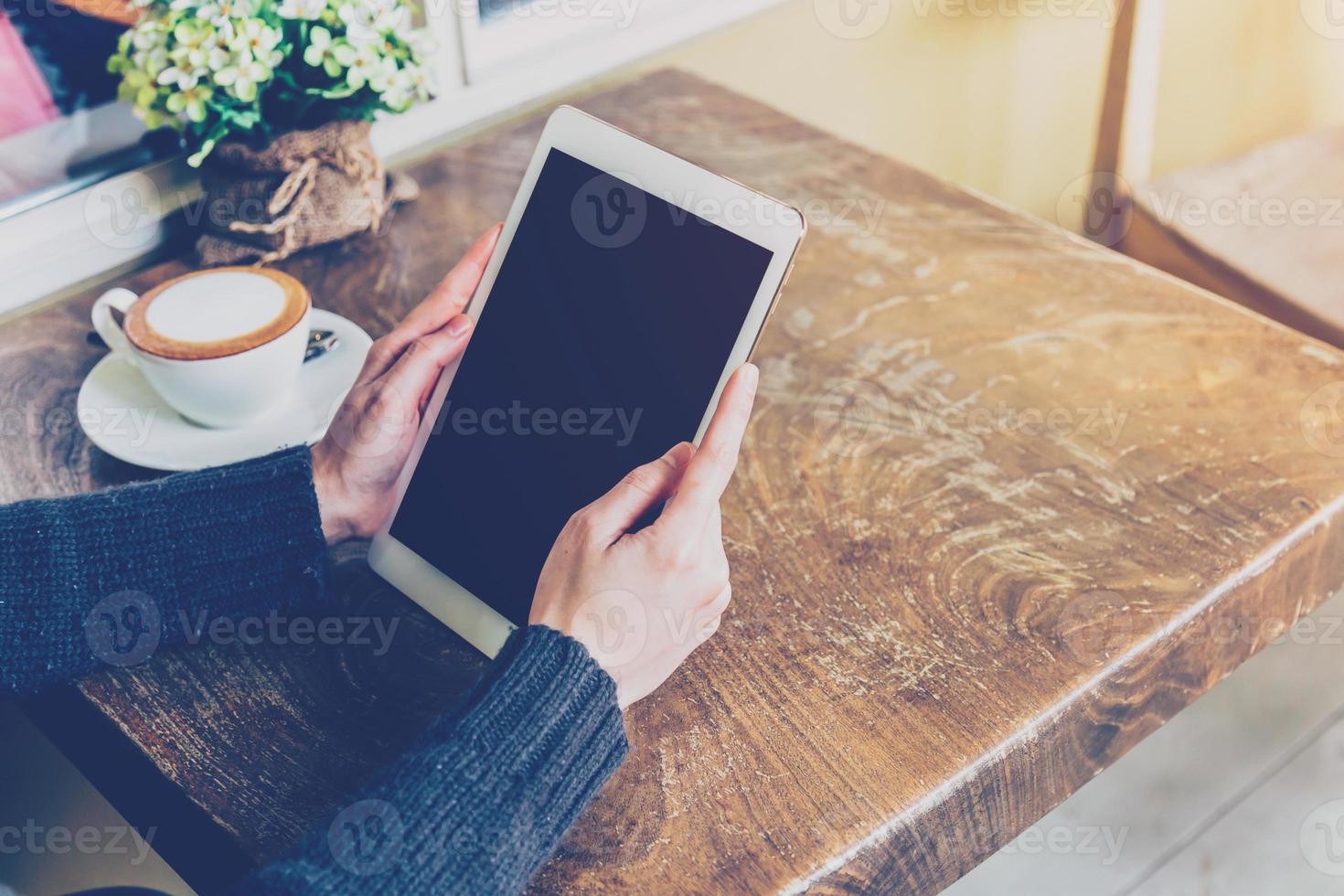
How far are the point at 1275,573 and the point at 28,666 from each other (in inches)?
31.6

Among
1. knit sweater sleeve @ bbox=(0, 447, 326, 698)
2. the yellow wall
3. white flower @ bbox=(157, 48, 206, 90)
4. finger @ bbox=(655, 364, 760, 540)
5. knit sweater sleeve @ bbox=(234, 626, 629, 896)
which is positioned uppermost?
finger @ bbox=(655, 364, 760, 540)

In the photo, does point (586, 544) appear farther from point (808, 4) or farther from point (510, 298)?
point (808, 4)

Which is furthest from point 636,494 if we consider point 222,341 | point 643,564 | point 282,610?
point 222,341

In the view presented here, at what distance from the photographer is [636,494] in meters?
0.63

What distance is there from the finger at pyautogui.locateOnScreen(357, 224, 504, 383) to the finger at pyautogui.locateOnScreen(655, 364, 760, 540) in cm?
23

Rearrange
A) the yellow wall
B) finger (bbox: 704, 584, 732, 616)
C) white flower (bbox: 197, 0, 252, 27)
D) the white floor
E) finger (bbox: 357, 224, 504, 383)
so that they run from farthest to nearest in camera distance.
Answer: the yellow wall
the white floor
white flower (bbox: 197, 0, 252, 27)
finger (bbox: 357, 224, 504, 383)
finger (bbox: 704, 584, 732, 616)

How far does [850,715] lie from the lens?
2.11 feet

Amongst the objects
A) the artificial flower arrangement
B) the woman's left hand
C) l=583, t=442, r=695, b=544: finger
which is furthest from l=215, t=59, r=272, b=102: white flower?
l=583, t=442, r=695, b=544: finger

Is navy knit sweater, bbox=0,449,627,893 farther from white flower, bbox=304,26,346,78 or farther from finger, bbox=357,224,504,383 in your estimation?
white flower, bbox=304,26,346,78

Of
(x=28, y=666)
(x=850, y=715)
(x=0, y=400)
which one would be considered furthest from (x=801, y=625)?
(x=0, y=400)

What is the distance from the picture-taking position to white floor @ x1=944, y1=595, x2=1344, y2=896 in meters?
1.34

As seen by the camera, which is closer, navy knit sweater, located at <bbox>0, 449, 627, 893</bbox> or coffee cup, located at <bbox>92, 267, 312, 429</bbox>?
navy knit sweater, located at <bbox>0, 449, 627, 893</bbox>

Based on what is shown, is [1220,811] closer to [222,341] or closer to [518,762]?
[518,762]

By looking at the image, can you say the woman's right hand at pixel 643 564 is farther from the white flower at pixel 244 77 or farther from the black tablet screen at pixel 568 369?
the white flower at pixel 244 77
